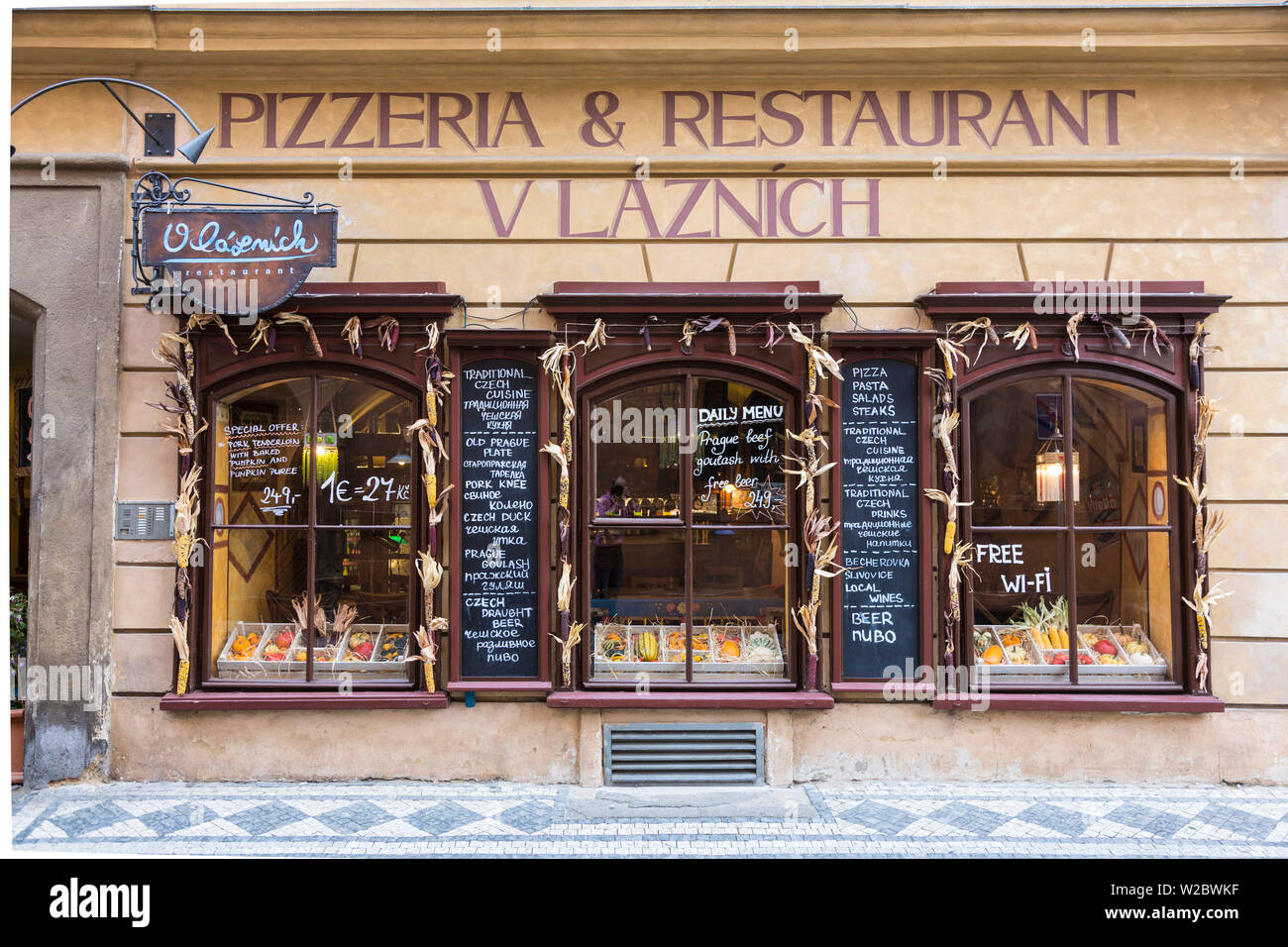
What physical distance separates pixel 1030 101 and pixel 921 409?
2520mm

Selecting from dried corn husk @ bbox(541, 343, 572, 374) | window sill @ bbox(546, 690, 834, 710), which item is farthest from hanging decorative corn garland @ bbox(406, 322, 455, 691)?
window sill @ bbox(546, 690, 834, 710)

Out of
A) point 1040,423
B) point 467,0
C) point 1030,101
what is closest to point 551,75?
point 467,0

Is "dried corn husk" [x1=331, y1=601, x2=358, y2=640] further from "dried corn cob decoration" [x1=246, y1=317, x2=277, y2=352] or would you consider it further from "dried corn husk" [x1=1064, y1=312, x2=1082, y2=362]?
"dried corn husk" [x1=1064, y1=312, x2=1082, y2=362]

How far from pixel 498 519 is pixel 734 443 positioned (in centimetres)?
183

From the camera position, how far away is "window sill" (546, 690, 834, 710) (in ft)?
19.1

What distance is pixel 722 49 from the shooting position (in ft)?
Result: 19.7

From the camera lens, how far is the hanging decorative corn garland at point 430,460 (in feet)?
19.4

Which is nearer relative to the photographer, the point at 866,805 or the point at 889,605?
the point at 866,805

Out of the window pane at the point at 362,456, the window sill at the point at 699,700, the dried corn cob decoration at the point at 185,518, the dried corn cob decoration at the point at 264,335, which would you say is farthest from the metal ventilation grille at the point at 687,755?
the dried corn cob decoration at the point at 264,335

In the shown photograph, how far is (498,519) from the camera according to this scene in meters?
6.00

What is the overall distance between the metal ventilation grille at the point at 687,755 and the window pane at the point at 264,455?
114 inches

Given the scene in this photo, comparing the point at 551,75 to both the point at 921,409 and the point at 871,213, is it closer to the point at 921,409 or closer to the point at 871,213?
the point at 871,213

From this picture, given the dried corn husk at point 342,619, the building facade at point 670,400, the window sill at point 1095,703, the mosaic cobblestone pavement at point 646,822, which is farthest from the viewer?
the dried corn husk at point 342,619

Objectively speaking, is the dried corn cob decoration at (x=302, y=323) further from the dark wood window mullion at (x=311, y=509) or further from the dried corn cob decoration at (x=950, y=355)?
the dried corn cob decoration at (x=950, y=355)
